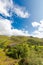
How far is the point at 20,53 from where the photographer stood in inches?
2672

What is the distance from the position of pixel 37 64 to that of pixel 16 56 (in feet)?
115

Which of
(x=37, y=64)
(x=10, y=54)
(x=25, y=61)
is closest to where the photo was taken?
(x=37, y=64)

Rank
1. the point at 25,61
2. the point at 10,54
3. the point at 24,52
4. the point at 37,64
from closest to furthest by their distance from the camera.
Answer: the point at 37,64 < the point at 25,61 < the point at 24,52 < the point at 10,54

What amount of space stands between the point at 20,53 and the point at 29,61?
32.6m

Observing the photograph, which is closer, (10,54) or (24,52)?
(24,52)

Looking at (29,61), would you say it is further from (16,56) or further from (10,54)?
(10,54)

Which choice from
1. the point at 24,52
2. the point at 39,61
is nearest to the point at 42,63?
the point at 39,61

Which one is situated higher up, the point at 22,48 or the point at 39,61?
the point at 22,48

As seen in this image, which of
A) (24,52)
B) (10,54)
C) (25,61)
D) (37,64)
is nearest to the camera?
→ (37,64)

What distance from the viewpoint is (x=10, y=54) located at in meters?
73.1

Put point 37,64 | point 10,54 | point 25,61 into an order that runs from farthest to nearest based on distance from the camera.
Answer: point 10,54
point 25,61
point 37,64

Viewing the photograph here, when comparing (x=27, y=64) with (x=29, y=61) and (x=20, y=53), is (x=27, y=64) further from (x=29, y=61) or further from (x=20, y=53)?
(x=20, y=53)

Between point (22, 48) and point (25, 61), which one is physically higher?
point (22, 48)

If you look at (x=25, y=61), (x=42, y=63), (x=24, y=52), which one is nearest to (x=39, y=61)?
(x=42, y=63)
